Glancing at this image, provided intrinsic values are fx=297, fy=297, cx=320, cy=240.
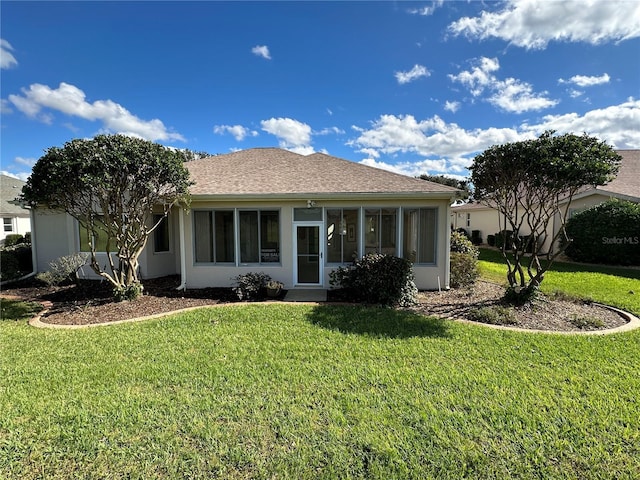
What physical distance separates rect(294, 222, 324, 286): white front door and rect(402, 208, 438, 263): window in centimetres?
276

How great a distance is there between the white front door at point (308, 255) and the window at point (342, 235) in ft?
1.15

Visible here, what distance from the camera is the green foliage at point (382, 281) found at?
25.9 ft

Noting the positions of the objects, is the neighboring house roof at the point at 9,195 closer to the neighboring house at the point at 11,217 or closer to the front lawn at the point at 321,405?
the neighboring house at the point at 11,217

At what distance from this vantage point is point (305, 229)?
9.63 meters

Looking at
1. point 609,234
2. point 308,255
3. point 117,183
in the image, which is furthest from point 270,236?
point 609,234

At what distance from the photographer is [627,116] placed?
2647cm

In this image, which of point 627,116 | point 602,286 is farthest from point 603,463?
point 627,116

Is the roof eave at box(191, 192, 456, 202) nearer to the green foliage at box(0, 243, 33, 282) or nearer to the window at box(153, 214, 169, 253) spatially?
the window at box(153, 214, 169, 253)

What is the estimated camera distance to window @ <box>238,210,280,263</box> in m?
9.70

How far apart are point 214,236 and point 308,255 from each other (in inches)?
125

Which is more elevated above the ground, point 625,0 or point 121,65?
point 121,65

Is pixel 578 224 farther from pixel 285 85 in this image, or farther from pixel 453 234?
pixel 285 85

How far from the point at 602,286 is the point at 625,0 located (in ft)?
26.7
